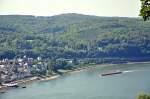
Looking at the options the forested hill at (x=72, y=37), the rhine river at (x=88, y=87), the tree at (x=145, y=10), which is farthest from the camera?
the forested hill at (x=72, y=37)

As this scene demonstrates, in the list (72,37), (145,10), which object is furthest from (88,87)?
(72,37)

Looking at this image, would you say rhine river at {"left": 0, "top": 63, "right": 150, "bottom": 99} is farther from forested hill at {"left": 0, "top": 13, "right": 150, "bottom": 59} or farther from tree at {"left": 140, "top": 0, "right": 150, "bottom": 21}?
tree at {"left": 140, "top": 0, "right": 150, "bottom": 21}

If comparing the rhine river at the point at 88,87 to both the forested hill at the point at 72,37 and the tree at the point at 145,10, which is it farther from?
the tree at the point at 145,10

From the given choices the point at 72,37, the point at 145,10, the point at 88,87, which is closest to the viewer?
the point at 145,10

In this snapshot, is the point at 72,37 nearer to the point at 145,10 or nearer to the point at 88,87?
the point at 88,87

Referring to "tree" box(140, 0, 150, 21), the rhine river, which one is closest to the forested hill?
the rhine river

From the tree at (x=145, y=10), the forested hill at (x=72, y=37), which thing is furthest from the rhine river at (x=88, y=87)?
the tree at (x=145, y=10)
